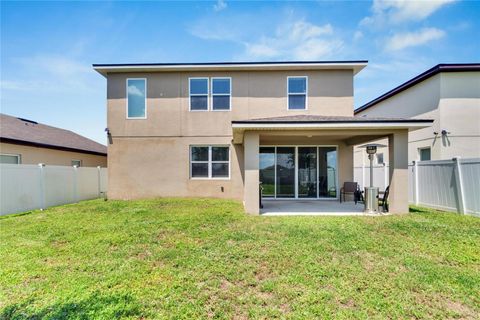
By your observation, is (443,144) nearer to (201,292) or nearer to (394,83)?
(394,83)

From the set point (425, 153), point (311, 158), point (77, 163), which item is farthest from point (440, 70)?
point (77, 163)

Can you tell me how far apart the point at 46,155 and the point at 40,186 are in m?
4.29

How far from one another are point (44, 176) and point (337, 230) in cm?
1197

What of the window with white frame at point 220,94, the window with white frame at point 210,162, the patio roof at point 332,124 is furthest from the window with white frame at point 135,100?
the patio roof at point 332,124

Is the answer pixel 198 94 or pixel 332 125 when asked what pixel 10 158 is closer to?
pixel 198 94

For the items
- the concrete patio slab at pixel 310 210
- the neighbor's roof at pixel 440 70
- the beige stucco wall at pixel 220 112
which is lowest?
the concrete patio slab at pixel 310 210

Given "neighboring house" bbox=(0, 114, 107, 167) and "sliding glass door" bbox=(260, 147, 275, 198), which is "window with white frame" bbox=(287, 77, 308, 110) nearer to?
"sliding glass door" bbox=(260, 147, 275, 198)

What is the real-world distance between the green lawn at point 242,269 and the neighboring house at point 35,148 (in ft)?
20.2

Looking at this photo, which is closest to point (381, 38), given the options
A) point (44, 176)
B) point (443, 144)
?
point (443, 144)

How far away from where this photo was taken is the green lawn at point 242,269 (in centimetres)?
322

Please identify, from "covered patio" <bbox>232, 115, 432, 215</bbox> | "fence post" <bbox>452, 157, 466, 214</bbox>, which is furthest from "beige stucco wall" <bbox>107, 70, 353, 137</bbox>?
Answer: "fence post" <bbox>452, 157, 466, 214</bbox>

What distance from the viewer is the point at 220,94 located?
12461 mm

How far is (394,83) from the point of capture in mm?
15844

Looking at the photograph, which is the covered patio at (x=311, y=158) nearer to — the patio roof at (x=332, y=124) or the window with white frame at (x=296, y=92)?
the patio roof at (x=332, y=124)
